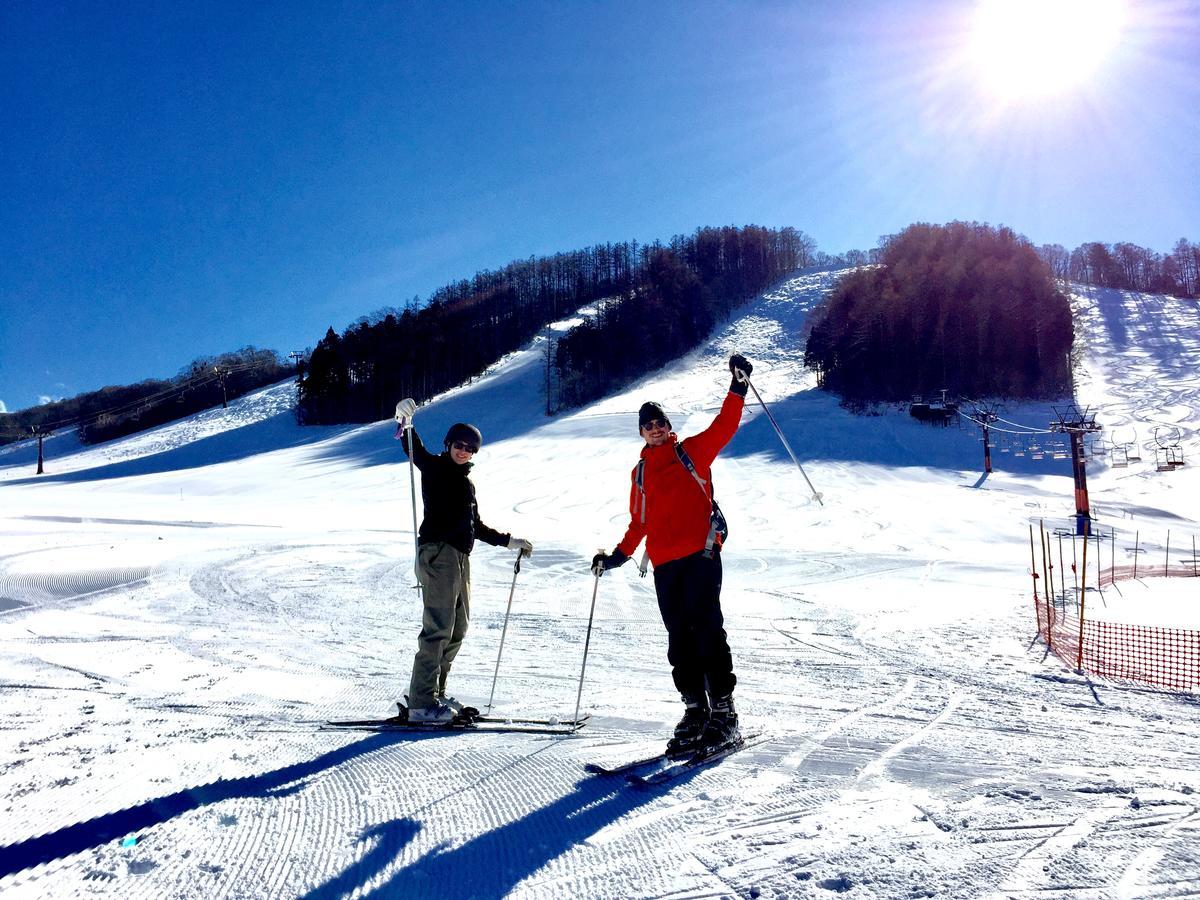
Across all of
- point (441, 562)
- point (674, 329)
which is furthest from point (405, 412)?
point (674, 329)

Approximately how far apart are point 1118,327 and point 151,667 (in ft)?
209

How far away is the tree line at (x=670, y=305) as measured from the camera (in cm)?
5141

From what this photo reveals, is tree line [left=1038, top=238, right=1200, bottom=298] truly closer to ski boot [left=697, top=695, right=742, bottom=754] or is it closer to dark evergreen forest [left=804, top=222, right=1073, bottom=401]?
dark evergreen forest [left=804, top=222, right=1073, bottom=401]

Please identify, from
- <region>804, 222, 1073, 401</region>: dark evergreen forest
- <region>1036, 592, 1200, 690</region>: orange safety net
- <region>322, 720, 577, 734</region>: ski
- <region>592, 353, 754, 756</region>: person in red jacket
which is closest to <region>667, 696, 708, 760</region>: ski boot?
<region>592, 353, 754, 756</region>: person in red jacket

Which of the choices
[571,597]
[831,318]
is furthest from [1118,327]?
[571,597]

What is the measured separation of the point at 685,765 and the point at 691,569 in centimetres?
90

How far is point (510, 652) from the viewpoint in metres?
6.11

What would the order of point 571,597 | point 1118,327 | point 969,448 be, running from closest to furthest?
point 571,597 → point 969,448 → point 1118,327

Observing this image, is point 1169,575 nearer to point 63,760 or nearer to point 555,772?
point 555,772

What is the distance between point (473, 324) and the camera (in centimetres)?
7012

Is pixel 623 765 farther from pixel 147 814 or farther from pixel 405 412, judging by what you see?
pixel 405 412

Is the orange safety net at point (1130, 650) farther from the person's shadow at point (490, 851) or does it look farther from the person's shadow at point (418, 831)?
the person's shadow at point (490, 851)

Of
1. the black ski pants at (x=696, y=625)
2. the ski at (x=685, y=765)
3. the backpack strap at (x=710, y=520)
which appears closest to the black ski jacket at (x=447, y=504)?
the black ski pants at (x=696, y=625)

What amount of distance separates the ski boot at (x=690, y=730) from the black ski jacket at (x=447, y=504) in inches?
55.4
